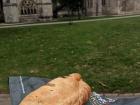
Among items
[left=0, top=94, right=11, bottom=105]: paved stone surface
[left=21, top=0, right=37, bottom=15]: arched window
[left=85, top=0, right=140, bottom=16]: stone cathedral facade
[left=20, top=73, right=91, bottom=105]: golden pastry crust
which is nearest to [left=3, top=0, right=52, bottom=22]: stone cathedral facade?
[left=21, top=0, right=37, bottom=15]: arched window

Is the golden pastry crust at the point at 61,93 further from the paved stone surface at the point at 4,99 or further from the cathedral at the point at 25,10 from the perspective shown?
the cathedral at the point at 25,10

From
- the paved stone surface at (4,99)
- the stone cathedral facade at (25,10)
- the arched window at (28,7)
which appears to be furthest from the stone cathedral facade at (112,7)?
the paved stone surface at (4,99)

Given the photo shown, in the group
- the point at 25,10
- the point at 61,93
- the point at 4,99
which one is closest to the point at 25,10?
the point at 25,10

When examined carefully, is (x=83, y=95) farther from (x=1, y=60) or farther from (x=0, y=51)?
(x=0, y=51)

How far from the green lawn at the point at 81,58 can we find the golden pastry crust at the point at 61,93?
5202 millimetres

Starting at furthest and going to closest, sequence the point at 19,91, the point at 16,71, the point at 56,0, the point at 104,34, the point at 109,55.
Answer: the point at 56,0, the point at 104,34, the point at 109,55, the point at 16,71, the point at 19,91

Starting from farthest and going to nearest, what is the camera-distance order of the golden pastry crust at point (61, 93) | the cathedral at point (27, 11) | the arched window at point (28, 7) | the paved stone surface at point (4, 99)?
the arched window at point (28, 7), the cathedral at point (27, 11), the paved stone surface at point (4, 99), the golden pastry crust at point (61, 93)

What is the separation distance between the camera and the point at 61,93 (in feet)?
15.4

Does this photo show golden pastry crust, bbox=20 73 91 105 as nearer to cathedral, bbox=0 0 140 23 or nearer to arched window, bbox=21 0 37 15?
cathedral, bbox=0 0 140 23

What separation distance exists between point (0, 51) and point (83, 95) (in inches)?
458

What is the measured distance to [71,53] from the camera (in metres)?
14.9

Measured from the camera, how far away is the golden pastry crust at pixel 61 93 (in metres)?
4.51

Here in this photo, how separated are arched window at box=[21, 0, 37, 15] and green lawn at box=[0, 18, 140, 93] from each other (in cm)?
2395

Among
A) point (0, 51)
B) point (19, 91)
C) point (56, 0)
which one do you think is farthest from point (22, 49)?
point (56, 0)
